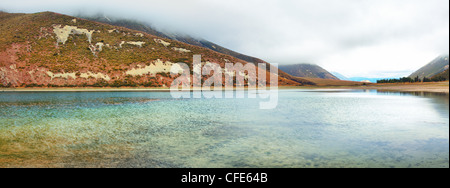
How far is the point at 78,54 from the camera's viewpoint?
7681cm

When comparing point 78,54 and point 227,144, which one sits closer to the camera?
point 227,144

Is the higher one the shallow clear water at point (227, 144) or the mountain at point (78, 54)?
the mountain at point (78, 54)

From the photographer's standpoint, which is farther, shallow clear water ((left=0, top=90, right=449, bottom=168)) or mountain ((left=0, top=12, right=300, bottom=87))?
mountain ((left=0, top=12, right=300, bottom=87))

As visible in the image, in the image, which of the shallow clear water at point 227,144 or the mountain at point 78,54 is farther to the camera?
the mountain at point 78,54

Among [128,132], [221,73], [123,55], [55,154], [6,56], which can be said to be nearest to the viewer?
[55,154]

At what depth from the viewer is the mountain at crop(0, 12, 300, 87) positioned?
219 feet

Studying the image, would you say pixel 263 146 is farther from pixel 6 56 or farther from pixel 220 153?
pixel 6 56

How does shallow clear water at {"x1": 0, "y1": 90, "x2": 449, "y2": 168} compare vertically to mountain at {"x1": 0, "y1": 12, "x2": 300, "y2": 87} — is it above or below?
below

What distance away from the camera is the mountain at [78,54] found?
66.8 meters

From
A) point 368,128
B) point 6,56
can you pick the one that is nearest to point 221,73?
point 6,56
